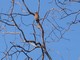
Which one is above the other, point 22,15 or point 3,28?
point 22,15

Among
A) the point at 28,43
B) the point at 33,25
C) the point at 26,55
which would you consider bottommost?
the point at 26,55

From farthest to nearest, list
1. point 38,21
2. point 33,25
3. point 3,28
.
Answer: point 3,28 → point 33,25 → point 38,21

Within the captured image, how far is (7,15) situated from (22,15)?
0.13 meters

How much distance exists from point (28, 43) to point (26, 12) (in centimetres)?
27

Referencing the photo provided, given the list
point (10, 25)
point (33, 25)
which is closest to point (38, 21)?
point (33, 25)

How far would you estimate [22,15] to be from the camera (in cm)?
194

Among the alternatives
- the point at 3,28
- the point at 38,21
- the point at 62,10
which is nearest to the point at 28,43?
the point at 38,21

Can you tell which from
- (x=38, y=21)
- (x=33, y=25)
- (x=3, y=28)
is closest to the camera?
(x=38, y=21)

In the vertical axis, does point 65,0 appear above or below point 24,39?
above

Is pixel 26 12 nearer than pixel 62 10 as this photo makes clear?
Yes

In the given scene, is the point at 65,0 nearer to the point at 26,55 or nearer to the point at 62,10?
the point at 62,10

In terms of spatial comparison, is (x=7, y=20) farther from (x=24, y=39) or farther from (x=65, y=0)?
(x=65, y=0)

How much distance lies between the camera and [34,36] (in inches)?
73.7

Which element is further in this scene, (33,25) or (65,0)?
(65,0)
